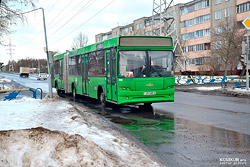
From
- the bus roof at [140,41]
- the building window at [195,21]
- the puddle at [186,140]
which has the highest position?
the building window at [195,21]

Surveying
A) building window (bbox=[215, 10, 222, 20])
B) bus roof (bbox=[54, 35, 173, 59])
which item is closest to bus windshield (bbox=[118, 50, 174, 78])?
bus roof (bbox=[54, 35, 173, 59])

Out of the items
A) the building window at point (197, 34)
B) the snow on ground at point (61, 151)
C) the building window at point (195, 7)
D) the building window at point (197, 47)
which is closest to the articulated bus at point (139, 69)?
the snow on ground at point (61, 151)

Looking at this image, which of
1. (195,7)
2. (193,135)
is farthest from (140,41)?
(195,7)

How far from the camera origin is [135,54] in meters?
12.4

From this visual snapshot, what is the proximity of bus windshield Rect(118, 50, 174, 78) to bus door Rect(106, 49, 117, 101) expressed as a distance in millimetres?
537

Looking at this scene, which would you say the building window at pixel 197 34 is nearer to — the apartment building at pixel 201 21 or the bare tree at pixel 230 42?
the apartment building at pixel 201 21

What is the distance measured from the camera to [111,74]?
1307 cm

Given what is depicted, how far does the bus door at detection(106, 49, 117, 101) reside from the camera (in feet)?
41.8

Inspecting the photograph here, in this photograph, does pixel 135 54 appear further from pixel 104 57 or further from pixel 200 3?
pixel 200 3

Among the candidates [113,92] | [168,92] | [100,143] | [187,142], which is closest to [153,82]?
[168,92]

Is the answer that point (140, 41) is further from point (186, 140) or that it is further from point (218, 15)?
point (218, 15)

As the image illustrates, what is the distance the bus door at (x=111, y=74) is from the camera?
1274cm

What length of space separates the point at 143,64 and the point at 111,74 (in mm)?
1514

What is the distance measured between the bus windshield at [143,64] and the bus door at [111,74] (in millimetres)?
537
